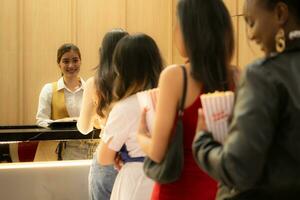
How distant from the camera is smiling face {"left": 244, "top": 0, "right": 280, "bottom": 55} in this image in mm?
1045

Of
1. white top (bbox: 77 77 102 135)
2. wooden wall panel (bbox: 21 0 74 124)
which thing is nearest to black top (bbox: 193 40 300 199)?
white top (bbox: 77 77 102 135)

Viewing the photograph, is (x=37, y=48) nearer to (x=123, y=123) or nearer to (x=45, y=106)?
(x=45, y=106)

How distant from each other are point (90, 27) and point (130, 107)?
410 centimetres

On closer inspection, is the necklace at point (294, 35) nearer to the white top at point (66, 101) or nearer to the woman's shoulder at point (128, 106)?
the woman's shoulder at point (128, 106)

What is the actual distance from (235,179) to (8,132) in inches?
90.6

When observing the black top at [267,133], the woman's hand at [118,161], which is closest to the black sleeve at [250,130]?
the black top at [267,133]

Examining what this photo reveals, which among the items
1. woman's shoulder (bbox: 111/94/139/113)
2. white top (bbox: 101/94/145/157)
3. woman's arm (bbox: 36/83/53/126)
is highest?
woman's shoulder (bbox: 111/94/139/113)

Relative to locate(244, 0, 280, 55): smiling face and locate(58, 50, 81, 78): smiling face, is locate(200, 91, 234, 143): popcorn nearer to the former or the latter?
locate(244, 0, 280, 55): smiling face

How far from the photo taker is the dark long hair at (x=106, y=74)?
221 cm

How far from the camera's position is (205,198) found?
1481mm

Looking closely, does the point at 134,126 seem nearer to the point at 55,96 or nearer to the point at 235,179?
the point at 235,179

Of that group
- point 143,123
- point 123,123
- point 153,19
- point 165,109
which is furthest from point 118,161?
point 153,19

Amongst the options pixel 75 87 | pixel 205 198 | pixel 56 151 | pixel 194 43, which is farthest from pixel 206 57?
pixel 75 87

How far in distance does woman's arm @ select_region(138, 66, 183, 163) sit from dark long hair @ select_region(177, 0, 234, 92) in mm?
68
